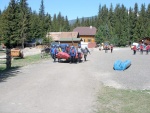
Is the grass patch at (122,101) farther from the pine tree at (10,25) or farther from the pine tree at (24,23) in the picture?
the pine tree at (24,23)

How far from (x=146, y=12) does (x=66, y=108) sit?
143 meters

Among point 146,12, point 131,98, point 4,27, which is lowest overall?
point 131,98

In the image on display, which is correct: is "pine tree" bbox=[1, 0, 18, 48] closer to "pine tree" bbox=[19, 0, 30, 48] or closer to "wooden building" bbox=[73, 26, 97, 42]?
"pine tree" bbox=[19, 0, 30, 48]

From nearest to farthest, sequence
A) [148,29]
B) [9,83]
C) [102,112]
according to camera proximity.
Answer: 1. [102,112]
2. [9,83]
3. [148,29]

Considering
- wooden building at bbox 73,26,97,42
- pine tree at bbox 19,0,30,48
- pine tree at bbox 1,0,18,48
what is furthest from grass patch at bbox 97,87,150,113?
wooden building at bbox 73,26,97,42

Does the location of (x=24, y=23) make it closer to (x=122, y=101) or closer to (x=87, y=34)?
(x=87, y=34)

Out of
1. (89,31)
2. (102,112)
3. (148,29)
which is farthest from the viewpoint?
(89,31)

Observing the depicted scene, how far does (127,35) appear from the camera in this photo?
10925 centimetres

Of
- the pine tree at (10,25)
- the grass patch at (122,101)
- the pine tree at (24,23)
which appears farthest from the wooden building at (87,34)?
the grass patch at (122,101)

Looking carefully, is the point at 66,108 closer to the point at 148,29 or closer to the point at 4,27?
the point at 4,27

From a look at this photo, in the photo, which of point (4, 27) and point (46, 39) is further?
Answer: point (46, 39)

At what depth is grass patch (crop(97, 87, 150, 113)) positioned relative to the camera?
9.48m

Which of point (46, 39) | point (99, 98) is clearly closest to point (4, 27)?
point (46, 39)

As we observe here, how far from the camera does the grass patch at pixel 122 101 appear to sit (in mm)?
9477
